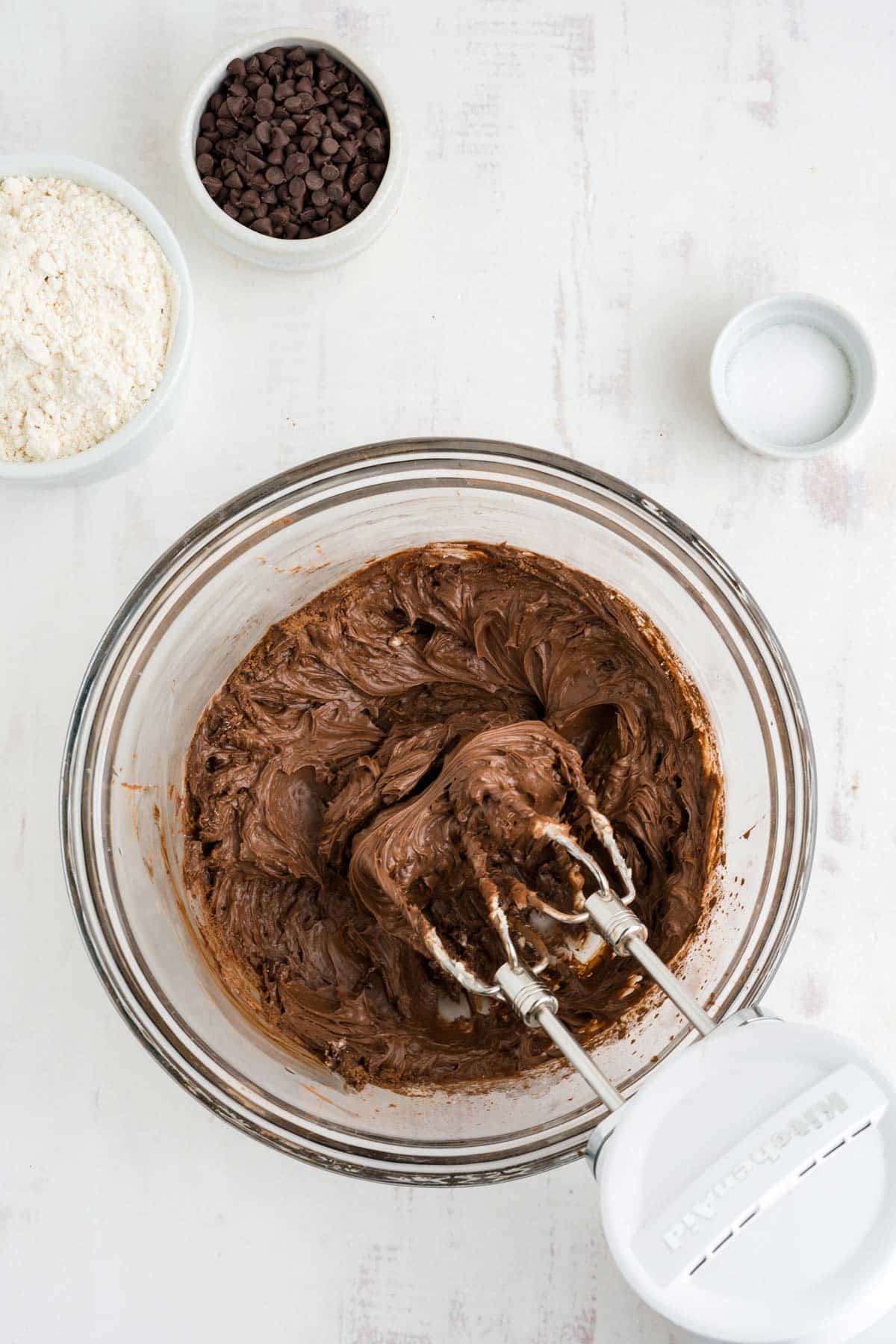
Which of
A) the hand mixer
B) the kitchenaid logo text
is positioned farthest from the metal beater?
the kitchenaid logo text

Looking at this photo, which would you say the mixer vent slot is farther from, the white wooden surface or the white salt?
the white salt

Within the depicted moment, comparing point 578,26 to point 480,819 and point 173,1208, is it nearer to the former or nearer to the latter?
point 480,819

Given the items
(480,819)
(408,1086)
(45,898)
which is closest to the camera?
(480,819)

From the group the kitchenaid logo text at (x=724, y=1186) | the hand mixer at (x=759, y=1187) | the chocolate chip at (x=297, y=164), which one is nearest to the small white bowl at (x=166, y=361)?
the chocolate chip at (x=297, y=164)

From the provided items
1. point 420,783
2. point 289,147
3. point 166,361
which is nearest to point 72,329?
point 166,361

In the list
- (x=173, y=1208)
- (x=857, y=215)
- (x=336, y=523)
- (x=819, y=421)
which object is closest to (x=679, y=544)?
(x=819, y=421)

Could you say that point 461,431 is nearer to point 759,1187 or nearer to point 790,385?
point 790,385
